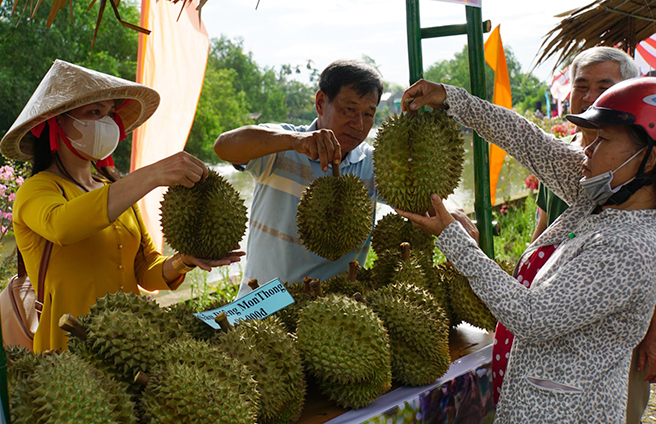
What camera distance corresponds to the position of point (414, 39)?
8.92ft

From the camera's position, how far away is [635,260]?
155 cm

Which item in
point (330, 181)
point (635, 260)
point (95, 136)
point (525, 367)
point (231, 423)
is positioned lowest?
point (525, 367)

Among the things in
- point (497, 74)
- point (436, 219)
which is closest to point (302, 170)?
point (436, 219)

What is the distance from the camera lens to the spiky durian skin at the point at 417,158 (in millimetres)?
2027

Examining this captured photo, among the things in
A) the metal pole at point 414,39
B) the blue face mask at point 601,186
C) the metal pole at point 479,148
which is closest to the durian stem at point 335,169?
the metal pole at point 414,39

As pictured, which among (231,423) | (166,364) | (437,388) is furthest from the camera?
(437,388)

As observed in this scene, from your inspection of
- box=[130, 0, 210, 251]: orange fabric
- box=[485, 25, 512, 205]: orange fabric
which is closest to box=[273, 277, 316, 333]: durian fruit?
box=[130, 0, 210, 251]: orange fabric

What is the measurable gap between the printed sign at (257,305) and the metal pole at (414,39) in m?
1.50

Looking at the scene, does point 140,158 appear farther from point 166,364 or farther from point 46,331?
point 166,364

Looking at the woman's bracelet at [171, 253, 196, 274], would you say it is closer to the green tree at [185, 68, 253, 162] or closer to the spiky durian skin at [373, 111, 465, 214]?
the spiky durian skin at [373, 111, 465, 214]

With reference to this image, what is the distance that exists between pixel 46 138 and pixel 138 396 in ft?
5.10

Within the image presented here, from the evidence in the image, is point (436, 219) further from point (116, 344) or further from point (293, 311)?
point (116, 344)

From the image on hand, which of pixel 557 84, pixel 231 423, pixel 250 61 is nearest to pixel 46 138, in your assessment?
pixel 231 423

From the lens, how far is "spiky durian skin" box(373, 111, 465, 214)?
2027 mm
